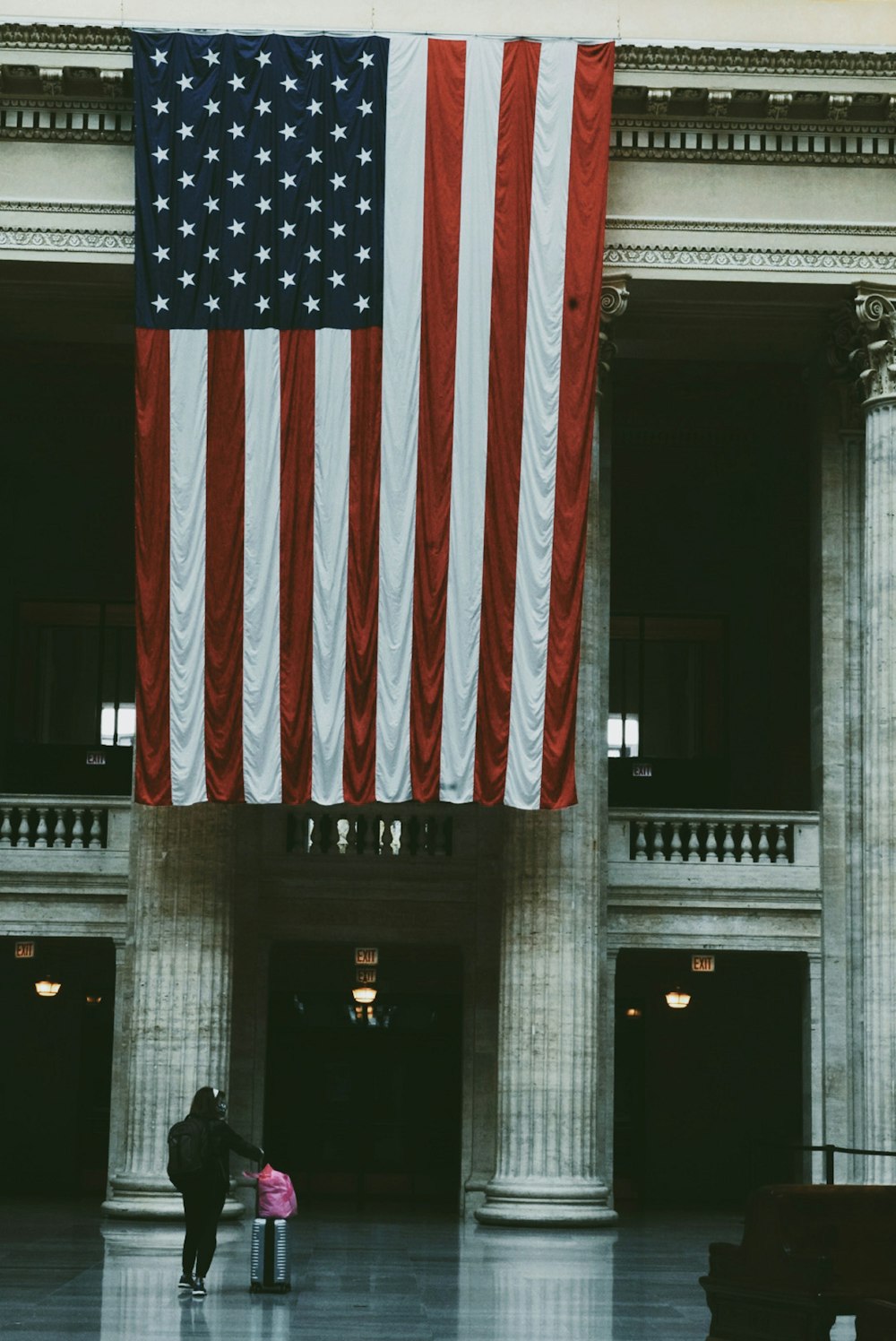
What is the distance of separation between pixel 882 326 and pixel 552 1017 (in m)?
8.32

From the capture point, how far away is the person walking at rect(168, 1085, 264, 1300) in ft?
47.8

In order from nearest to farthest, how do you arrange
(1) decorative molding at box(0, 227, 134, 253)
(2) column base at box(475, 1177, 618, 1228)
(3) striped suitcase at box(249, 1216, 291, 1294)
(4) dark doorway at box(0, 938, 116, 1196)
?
(3) striped suitcase at box(249, 1216, 291, 1294) < (2) column base at box(475, 1177, 618, 1228) < (1) decorative molding at box(0, 227, 134, 253) < (4) dark doorway at box(0, 938, 116, 1196)

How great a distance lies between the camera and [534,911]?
2039cm

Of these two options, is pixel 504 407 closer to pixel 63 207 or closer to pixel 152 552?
pixel 152 552

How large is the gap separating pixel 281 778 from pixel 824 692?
257 inches

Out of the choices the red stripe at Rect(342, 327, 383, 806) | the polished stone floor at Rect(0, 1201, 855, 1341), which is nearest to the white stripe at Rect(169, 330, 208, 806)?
the red stripe at Rect(342, 327, 383, 806)

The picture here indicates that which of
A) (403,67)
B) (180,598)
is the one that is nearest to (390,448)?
(180,598)

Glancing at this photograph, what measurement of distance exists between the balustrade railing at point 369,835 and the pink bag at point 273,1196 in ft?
23.4

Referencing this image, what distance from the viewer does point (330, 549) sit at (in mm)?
19969

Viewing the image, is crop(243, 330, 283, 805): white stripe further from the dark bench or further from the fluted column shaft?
the dark bench

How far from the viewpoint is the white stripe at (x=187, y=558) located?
19.8 meters

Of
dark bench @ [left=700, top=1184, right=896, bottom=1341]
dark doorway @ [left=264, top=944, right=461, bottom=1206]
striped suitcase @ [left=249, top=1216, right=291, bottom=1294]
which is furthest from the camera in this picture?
dark doorway @ [left=264, top=944, right=461, bottom=1206]

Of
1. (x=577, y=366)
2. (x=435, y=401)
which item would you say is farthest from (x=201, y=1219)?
(x=577, y=366)

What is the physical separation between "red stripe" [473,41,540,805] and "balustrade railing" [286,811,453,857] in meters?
2.32
